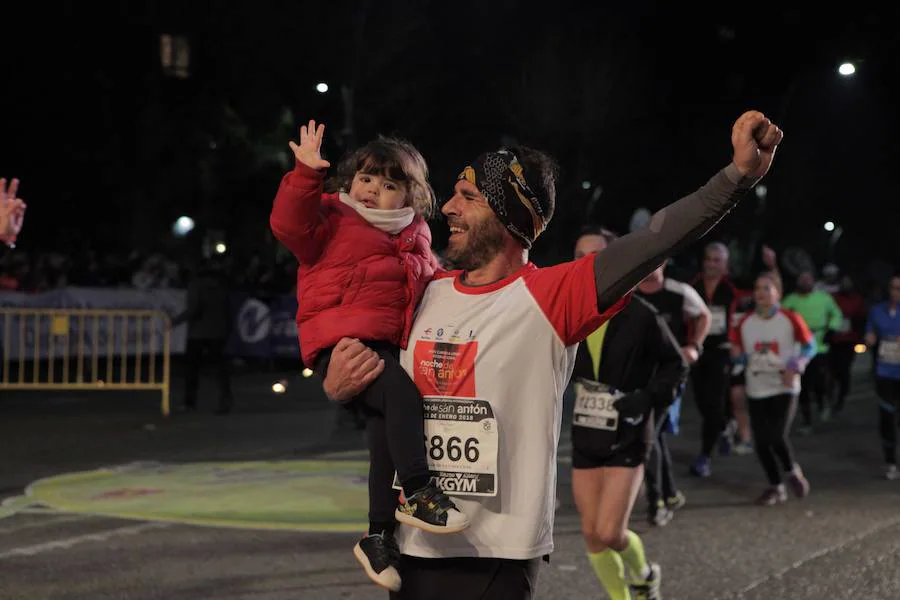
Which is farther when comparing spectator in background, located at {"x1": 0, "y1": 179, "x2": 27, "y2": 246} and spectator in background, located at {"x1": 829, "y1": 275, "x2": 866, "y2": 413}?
spectator in background, located at {"x1": 829, "y1": 275, "x2": 866, "y2": 413}

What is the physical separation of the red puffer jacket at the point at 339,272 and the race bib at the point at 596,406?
3.21 meters

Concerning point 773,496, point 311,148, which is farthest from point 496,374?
point 773,496

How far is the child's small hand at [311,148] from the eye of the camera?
3.71m

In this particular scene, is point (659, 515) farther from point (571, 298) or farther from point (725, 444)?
point (571, 298)

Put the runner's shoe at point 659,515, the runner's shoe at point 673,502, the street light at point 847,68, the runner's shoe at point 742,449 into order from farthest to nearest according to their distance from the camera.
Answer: the street light at point 847,68, the runner's shoe at point 742,449, the runner's shoe at point 673,502, the runner's shoe at point 659,515

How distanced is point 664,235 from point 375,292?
1.01 metres

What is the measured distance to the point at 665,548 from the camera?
27.5ft

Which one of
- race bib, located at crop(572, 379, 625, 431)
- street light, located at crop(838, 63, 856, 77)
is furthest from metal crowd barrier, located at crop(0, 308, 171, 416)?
street light, located at crop(838, 63, 856, 77)

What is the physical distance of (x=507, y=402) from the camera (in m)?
3.62

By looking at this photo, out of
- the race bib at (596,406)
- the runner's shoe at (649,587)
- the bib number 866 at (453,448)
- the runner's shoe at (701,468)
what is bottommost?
the runner's shoe at (701,468)

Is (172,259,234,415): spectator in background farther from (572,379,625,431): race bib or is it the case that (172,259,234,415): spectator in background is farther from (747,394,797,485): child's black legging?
(572,379,625,431): race bib

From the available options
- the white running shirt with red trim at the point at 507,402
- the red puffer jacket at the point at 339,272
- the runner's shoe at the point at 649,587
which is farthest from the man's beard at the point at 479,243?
the runner's shoe at the point at 649,587

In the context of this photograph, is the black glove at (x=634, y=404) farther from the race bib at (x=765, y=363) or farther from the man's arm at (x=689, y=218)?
the race bib at (x=765, y=363)

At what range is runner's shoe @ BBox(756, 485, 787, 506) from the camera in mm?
10195
